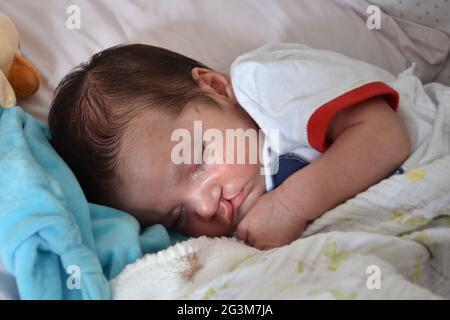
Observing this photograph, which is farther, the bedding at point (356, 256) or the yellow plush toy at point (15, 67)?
the yellow plush toy at point (15, 67)

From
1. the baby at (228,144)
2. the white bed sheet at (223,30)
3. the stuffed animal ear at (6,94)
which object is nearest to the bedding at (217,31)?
the white bed sheet at (223,30)

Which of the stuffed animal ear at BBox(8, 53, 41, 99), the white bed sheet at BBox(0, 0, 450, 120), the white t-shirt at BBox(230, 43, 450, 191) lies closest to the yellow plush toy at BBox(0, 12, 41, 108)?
the stuffed animal ear at BBox(8, 53, 41, 99)

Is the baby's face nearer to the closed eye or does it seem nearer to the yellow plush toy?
the closed eye

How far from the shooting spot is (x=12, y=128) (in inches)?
35.3

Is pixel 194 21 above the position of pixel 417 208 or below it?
above

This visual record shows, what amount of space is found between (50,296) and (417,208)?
0.52 m

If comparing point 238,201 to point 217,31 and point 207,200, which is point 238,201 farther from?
point 217,31

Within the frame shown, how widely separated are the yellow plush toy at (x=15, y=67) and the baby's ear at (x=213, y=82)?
306mm

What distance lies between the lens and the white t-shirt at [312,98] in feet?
2.88

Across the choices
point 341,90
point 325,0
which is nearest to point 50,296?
point 341,90

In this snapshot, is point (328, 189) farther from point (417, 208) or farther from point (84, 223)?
point (84, 223)

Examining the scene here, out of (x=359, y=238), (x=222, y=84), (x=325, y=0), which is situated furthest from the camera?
(x=325, y=0)

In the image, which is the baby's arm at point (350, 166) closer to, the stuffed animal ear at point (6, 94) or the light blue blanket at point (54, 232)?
the light blue blanket at point (54, 232)

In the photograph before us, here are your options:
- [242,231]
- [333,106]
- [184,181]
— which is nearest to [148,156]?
[184,181]
